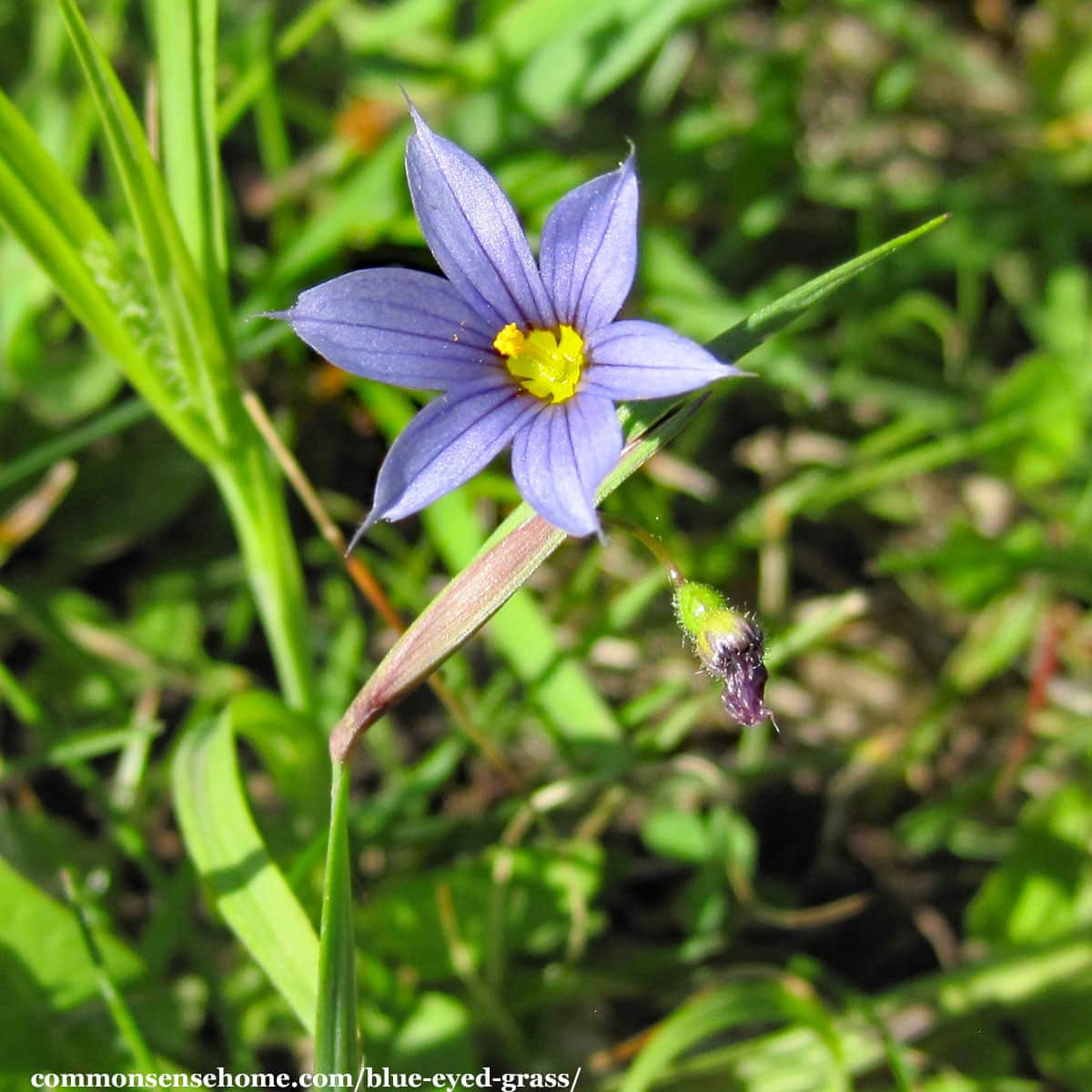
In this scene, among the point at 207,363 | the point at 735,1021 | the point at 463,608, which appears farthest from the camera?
the point at 735,1021

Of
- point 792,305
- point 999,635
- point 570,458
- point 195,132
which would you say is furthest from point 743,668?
point 999,635

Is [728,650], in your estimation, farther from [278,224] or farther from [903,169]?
[903,169]

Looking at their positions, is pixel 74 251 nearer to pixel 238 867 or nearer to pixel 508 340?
pixel 508 340

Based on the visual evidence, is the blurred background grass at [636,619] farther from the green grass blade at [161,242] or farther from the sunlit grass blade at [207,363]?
the green grass blade at [161,242]

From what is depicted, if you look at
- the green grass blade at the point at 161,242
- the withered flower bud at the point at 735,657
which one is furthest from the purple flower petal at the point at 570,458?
the green grass blade at the point at 161,242

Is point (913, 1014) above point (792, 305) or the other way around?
the other way around

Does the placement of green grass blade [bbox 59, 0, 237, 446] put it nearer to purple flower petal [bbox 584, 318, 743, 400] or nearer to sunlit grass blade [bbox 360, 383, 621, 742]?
sunlit grass blade [bbox 360, 383, 621, 742]
